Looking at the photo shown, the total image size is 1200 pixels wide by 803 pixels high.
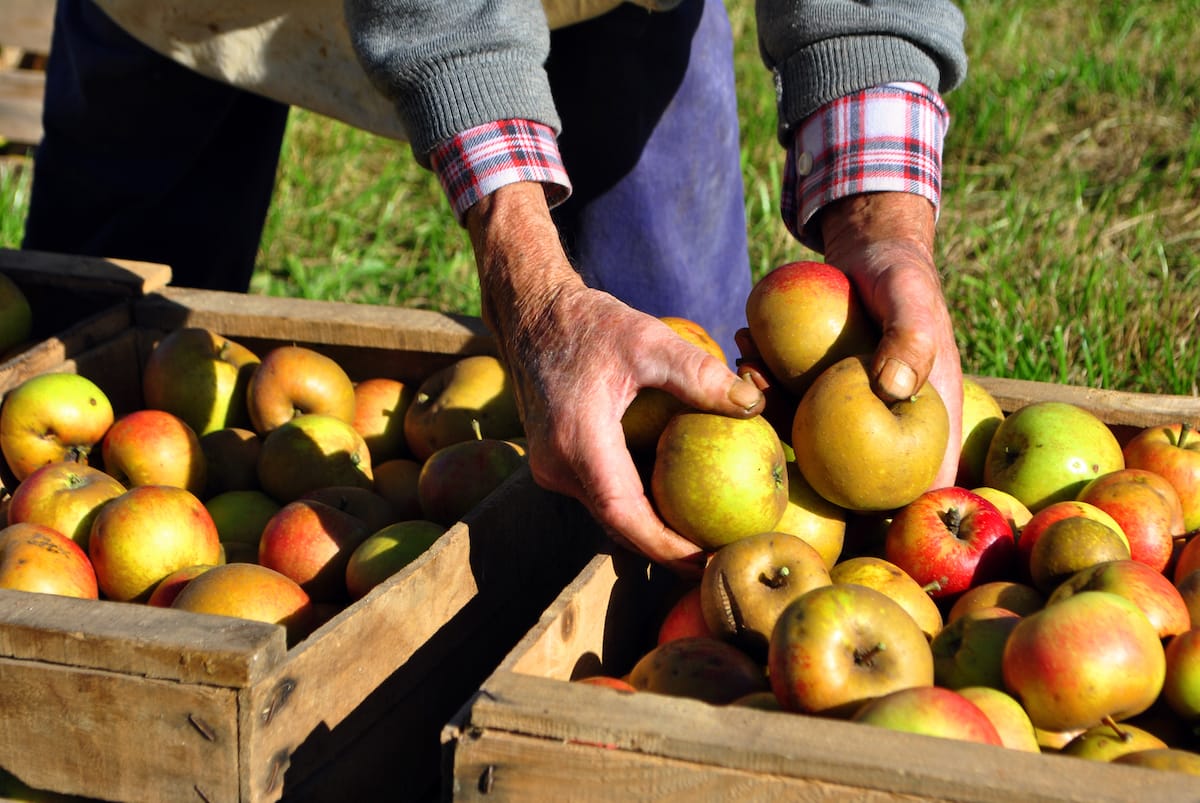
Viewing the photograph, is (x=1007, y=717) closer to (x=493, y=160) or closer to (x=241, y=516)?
(x=493, y=160)

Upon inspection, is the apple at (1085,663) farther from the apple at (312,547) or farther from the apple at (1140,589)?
the apple at (312,547)

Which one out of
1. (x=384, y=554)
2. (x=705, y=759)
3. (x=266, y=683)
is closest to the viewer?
(x=705, y=759)

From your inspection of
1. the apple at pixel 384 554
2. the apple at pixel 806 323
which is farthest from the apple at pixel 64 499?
the apple at pixel 806 323

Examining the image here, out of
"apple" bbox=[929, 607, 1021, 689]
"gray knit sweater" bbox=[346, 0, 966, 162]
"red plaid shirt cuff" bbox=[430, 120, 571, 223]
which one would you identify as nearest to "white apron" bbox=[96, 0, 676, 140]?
"gray knit sweater" bbox=[346, 0, 966, 162]

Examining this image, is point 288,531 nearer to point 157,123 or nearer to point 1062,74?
point 157,123

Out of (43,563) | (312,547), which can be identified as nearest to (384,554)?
(312,547)

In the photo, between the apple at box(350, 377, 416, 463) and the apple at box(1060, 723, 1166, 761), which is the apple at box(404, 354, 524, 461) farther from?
the apple at box(1060, 723, 1166, 761)

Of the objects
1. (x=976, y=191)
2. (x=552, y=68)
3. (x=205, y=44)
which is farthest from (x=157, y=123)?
(x=976, y=191)

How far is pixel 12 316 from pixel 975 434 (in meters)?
2.10

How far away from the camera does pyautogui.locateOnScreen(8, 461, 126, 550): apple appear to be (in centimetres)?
213

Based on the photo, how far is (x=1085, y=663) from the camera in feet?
4.72

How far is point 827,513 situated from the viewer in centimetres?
190

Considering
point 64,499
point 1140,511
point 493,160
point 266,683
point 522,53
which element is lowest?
point 64,499

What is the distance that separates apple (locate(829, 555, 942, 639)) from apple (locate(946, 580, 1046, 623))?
0.03 meters
